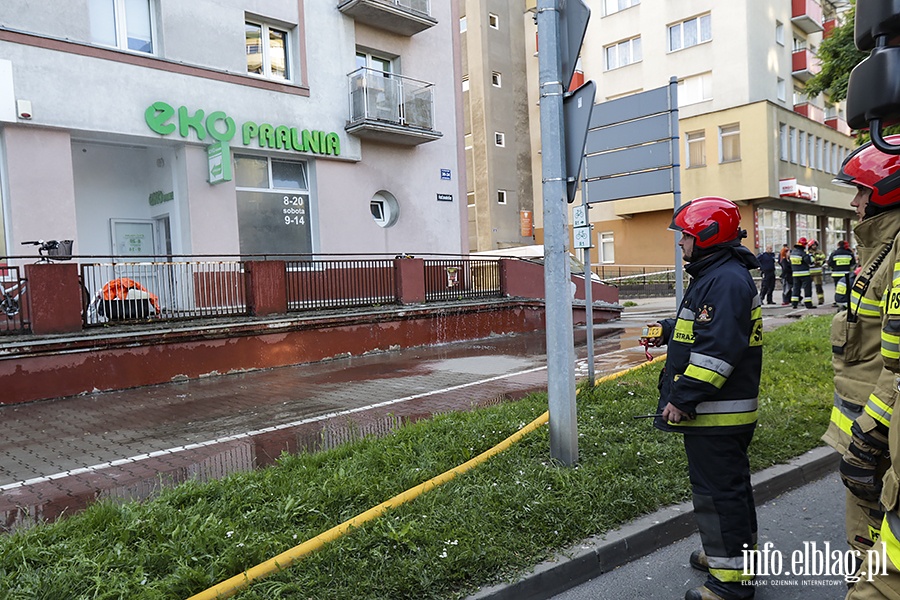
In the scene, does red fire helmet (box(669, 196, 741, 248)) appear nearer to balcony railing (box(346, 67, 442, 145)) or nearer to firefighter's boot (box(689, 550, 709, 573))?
firefighter's boot (box(689, 550, 709, 573))

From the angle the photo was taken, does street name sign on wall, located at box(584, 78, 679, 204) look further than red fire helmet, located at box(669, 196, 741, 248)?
Yes

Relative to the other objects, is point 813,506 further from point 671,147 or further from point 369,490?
point 671,147

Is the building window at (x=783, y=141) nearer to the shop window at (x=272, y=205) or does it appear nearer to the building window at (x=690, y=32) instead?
the building window at (x=690, y=32)

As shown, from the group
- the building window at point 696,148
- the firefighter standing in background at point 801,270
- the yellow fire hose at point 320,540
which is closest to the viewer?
the yellow fire hose at point 320,540

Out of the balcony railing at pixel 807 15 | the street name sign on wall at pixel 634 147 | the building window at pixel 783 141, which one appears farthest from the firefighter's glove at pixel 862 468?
the balcony railing at pixel 807 15

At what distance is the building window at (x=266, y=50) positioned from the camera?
1473 centimetres

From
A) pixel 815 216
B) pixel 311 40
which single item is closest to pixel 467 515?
pixel 311 40

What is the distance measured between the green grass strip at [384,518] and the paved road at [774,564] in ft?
0.96

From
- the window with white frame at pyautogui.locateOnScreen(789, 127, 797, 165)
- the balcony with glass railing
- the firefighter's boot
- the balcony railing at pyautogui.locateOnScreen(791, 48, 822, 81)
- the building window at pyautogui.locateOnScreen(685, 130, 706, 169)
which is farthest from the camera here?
the balcony railing at pyautogui.locateOnScreen(791, 48, 822, 81)

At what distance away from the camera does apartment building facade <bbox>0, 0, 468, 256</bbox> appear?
37.5 feet

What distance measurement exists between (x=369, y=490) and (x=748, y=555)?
2.32m

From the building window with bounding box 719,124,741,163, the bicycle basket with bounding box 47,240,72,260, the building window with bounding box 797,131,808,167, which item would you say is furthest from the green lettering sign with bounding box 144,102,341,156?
the building window with bounding box 797,131,808,167

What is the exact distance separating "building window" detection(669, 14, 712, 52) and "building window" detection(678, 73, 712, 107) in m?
1.64

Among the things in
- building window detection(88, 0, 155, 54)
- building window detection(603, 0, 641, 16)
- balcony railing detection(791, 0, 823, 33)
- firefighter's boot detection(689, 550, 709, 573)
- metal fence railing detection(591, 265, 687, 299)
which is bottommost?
firefighter's boot detection(689, 550, 709, 573)
